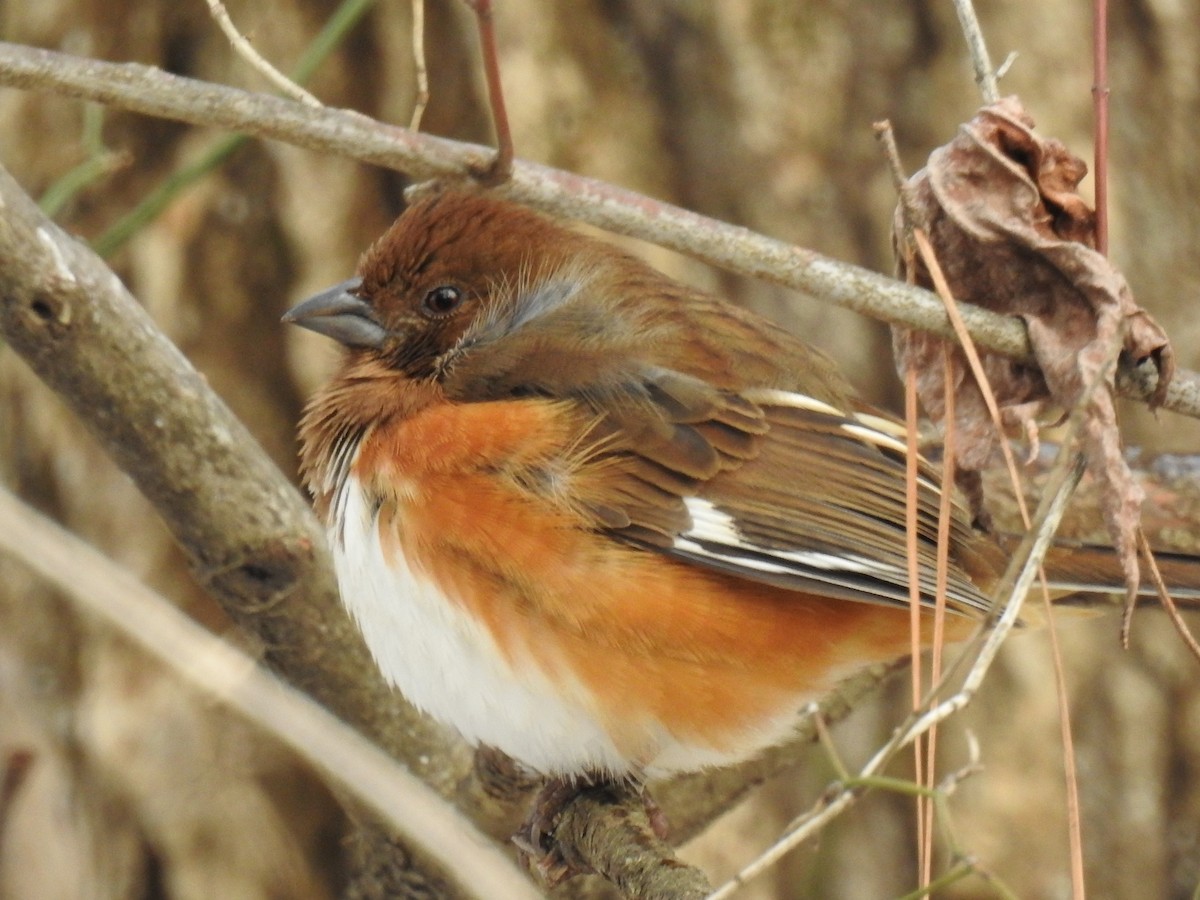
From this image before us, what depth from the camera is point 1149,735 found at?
392 cm

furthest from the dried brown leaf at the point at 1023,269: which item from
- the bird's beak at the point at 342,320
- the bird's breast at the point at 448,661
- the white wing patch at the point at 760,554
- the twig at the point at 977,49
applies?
the bird's beak at the point at 342,320

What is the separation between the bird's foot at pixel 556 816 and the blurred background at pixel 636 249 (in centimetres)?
115

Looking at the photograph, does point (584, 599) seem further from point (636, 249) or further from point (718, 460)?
point (636, 249)

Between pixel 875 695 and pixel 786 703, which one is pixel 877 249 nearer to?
pixel 875 695

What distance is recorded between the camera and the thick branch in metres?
1.87

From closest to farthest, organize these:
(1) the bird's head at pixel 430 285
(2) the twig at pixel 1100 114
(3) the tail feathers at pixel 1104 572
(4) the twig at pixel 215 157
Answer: (2) the twig at pixel 1100 114 < (3) the tail feathers at pixel 1104 572 < (1) the bird's head at pixel 430 285 < (4) the twig at pixel 215 157

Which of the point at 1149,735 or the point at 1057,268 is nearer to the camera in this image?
the point at 1057,268

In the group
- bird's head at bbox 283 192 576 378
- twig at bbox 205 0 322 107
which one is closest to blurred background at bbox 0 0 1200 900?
bird's head at bbox 283 192 576 378

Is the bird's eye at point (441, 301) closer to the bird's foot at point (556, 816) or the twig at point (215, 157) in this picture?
the twig at point (215, 157)

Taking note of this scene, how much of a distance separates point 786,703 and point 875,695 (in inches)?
50.3

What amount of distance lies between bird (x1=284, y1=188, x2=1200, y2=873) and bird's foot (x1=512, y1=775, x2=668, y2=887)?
35 mm

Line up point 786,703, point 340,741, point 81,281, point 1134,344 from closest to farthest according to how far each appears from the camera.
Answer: point 340,741 < point 1134,344 < point 81,281 < point 786,703

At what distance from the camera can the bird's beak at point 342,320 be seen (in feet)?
9.66

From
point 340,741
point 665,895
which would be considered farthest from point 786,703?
point 340,741
